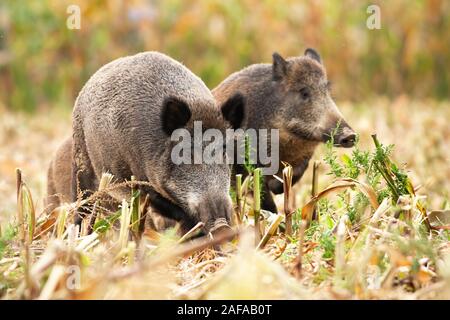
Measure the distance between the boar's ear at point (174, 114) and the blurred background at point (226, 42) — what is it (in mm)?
9416

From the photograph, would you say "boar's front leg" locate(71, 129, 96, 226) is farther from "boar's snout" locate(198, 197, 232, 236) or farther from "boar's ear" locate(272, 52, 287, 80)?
"boar's ear" locate(272, 52, 287, 80)

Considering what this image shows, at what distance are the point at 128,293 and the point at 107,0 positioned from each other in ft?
45.0

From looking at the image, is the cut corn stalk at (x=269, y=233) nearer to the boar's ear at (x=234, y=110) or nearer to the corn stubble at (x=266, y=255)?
the corn stubble at (x=266, y=255)

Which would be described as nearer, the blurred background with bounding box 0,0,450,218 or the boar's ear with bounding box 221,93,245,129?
the boar's ear with bounding box 221,93,245,129

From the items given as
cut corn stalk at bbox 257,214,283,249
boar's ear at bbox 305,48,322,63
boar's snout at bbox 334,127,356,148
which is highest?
boar's ear at bbox 305,48,322,63

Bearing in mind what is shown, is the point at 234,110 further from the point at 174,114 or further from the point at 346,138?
the point at 346,138

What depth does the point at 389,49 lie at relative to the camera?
15.7m

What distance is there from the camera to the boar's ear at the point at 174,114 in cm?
540

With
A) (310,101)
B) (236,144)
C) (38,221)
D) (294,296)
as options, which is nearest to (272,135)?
(310,101)

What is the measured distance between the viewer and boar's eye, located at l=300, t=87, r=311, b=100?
7.31 m

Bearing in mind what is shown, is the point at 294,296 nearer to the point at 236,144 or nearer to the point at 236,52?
the point at 236,144

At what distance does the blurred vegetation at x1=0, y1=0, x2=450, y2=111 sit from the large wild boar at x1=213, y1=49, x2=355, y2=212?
8.36 metres

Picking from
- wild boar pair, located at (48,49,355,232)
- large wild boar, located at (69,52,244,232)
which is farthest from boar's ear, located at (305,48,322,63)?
large wild boar, located at (69,52,244,232)

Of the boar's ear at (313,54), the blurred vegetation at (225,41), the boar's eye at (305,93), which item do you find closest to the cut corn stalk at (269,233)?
the boar's eye at (305,93)
